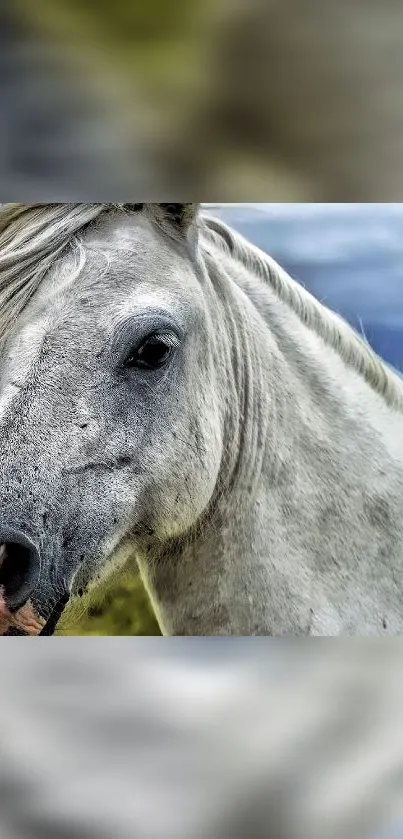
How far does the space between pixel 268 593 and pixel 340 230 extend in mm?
622

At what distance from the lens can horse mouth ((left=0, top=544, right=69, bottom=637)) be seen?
109 centimetres

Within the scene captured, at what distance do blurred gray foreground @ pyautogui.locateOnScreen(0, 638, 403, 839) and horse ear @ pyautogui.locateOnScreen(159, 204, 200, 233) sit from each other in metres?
0.66

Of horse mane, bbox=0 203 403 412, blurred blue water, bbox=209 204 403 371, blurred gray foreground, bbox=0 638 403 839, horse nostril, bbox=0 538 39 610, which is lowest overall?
blurred gray foreground, bbox=0 638 403 839

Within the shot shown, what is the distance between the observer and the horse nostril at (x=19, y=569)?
1062 mm

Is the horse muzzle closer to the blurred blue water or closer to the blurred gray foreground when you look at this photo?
the blurred gray foreground

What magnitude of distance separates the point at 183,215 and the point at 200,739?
85 cm

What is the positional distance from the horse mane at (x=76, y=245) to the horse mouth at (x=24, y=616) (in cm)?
36

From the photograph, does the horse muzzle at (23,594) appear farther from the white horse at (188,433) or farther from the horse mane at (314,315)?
the horse mane at (314,315)

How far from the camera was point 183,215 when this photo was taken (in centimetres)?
114
